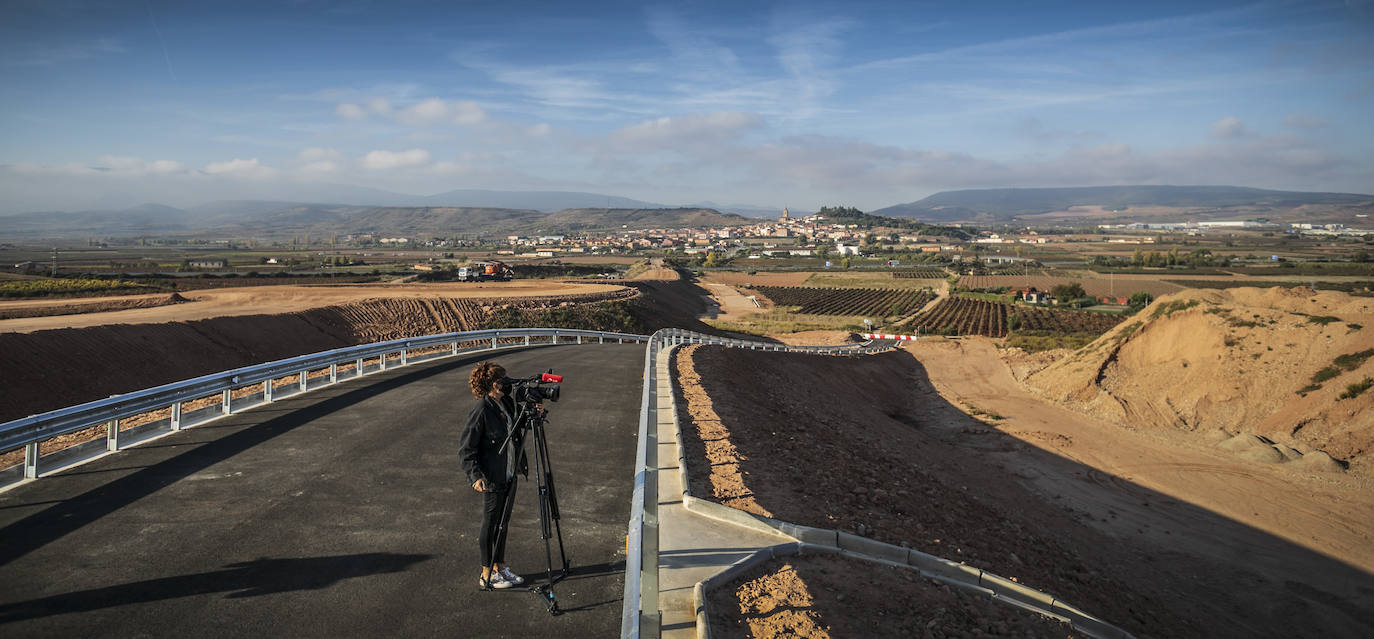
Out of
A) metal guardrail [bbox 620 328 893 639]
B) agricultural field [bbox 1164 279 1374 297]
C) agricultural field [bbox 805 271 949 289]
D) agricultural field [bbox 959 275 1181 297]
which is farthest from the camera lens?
agricultural field [bbox 805 271 949 289]

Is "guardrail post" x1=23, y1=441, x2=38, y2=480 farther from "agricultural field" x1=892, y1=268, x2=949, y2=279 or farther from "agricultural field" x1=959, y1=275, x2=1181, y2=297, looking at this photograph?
"agricultural field" x1=892, y1=268, x2=949, y2=279

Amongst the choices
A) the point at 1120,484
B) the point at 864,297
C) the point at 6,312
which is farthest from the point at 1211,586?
the point at 864,297

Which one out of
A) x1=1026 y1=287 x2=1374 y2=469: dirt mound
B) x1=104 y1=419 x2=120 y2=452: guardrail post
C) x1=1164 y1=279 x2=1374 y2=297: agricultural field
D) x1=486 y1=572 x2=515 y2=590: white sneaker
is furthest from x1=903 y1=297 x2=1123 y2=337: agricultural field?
x1=486 y1=572 x2=515 y2=590: white sneaker

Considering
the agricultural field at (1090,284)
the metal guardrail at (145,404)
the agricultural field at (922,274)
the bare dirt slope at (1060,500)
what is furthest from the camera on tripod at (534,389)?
the agricultural field at (922,274)

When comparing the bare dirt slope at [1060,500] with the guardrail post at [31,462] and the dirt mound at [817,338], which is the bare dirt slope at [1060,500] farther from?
the dirt mound at [817,338]

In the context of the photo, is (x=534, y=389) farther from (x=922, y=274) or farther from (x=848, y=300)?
(x=922, y=274)

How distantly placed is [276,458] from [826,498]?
695cm

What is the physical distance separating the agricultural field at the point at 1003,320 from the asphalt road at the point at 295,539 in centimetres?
5332

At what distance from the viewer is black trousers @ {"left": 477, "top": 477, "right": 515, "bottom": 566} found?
18.9 feet

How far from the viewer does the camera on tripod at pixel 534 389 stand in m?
5.78

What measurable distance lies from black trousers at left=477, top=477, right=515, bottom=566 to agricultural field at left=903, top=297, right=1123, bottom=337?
55294 mm

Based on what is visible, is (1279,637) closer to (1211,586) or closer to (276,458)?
(1211,586)

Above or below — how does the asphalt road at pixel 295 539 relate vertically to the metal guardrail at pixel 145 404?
below

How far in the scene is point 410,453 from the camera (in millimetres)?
9422
